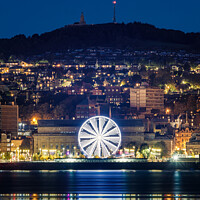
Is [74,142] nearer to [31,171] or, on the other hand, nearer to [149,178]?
[31,171]

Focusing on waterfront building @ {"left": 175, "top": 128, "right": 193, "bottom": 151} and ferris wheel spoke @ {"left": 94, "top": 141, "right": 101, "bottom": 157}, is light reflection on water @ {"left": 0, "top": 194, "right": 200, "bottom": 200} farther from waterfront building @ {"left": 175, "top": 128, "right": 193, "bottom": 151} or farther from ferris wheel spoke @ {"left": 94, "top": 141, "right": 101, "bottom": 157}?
waterfront building @ {"left": 175, "top": 128, "right": 193, "bottom": 151}

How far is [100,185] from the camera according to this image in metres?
116

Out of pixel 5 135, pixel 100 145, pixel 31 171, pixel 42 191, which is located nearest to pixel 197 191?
pixel 42 191

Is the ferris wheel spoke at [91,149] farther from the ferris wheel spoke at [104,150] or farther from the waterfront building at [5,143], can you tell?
the waterfront building at [5,143]

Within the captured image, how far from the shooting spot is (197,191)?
10700cm

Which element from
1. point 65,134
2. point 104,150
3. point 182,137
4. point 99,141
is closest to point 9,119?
point 65,134

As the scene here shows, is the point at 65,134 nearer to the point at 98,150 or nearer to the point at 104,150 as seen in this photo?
the point at 98,150

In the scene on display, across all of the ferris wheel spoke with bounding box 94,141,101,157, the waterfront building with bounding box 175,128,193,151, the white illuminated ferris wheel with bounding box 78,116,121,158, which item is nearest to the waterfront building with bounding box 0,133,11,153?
the white illuminated ferris wheel with bounding box 78,116,121,158

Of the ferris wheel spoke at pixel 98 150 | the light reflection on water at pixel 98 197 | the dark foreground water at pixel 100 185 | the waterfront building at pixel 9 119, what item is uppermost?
the waterfront building at pixel 9 119

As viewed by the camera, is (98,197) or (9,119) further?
(9,119)

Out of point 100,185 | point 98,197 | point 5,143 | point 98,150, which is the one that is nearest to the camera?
point 98,197

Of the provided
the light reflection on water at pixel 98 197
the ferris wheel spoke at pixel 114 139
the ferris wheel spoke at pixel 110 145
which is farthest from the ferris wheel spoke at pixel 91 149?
the light reflection on water at pixel 98 197

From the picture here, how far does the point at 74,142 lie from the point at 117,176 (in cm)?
4008

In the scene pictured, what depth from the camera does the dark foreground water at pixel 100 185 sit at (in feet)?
337
